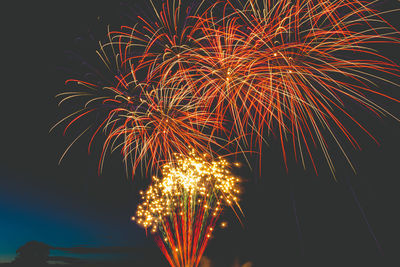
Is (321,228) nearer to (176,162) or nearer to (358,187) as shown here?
(358,187)

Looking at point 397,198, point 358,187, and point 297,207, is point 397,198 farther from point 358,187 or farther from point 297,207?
point 297,207

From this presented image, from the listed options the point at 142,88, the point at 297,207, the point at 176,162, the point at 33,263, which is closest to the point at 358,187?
the point at 297,207

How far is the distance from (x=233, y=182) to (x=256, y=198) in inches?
217

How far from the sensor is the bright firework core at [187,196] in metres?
12.0

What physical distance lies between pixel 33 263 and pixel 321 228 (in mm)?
19287

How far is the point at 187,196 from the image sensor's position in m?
12.2

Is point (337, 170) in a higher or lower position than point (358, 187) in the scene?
higher

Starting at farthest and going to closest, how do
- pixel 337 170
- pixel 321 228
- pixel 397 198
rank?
pixel 321 228
pixel 337 170
pixel 397 198

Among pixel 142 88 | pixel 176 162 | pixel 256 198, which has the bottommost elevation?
pixel 256 198

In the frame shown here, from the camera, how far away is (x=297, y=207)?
16.3m

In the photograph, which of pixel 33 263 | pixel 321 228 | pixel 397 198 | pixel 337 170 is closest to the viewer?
pixel 397 198

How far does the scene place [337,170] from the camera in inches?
535

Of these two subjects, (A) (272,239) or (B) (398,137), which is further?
(A) (272,239)

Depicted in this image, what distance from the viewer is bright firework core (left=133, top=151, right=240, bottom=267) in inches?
472
